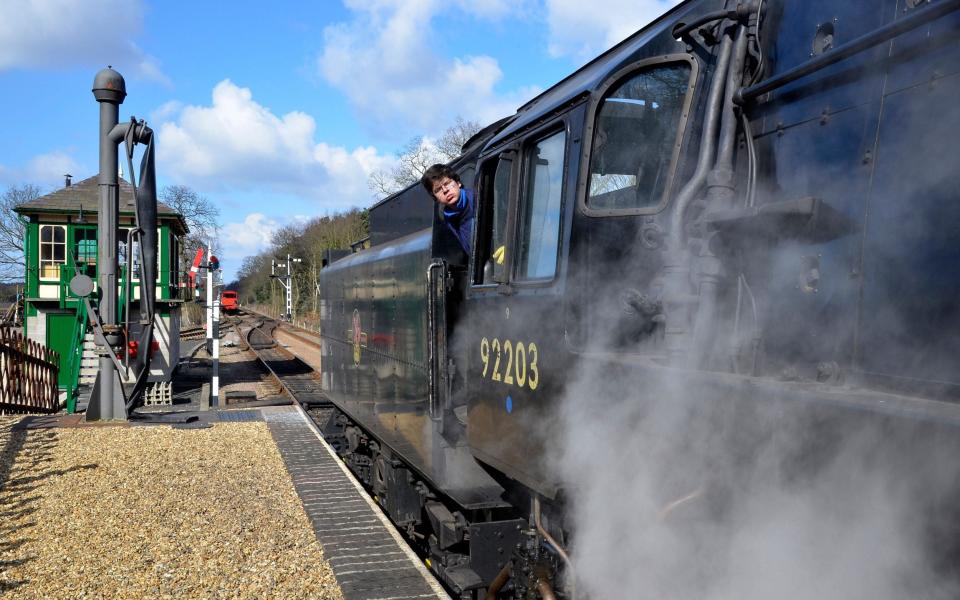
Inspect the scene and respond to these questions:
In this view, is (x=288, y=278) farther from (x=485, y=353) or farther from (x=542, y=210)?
(x=542, y=210)

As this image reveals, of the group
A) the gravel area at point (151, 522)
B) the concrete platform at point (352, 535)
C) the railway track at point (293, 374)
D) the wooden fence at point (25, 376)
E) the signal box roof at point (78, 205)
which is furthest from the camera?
the signal box roof at point (78, 205)

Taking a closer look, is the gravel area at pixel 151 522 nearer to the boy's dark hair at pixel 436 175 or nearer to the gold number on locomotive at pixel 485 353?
the gold number on locomotive at pixel 485 353

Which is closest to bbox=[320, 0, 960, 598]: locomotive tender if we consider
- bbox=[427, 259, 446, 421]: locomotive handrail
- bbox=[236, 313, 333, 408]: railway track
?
Result: bbox=[427, 259, 446, 421]: locomotive handrail

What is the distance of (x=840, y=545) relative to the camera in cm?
208

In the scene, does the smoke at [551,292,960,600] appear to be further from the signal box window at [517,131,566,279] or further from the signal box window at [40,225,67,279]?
the signal box window at [40,225,67,279]

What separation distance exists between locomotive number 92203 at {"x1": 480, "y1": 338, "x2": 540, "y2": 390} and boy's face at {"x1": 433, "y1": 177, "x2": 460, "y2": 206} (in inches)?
35.9

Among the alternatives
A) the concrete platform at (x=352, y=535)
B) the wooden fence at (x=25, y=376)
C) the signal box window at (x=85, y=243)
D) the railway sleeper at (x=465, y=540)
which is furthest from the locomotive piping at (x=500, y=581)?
the signal box window at (x=85, y=243)

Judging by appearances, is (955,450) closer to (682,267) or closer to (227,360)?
(682,267)

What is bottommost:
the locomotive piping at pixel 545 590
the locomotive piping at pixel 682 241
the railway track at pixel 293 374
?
the railway track at pixel 293 374

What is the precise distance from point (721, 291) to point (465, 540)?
2873mm

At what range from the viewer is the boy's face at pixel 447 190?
474cm

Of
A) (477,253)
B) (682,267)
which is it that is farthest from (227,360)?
(682,267)

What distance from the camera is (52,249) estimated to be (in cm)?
2039

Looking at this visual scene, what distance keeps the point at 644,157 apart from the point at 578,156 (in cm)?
31
